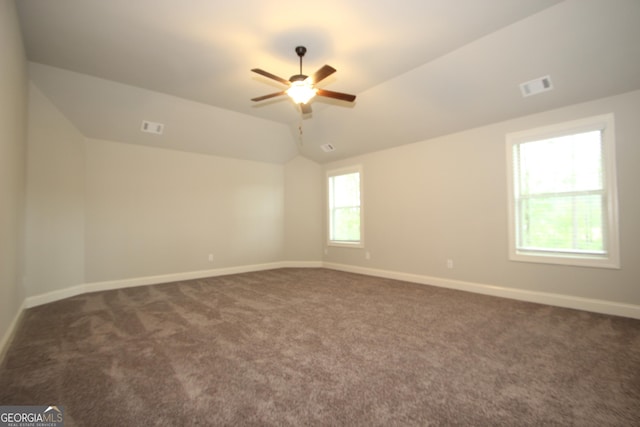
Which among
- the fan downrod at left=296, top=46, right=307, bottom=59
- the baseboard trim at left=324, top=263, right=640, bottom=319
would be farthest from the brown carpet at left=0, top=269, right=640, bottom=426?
the fan downrod at left=296, top=46, right=307, bottom=59

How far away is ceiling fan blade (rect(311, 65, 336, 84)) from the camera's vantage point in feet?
8.71

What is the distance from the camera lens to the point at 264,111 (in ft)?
16.8

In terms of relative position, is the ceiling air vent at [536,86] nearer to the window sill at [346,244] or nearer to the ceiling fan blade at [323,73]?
the ceiling fan blade at [323,73]

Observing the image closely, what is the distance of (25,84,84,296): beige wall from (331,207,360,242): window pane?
470 centimetres

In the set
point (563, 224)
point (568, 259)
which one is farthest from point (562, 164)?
point (568, 259)

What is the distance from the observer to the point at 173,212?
5.31 metres

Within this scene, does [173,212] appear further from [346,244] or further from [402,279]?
[402,279]

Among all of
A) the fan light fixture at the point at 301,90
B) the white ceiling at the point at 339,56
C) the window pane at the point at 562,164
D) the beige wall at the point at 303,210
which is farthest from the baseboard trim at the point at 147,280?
the window pane at the point at 562,164

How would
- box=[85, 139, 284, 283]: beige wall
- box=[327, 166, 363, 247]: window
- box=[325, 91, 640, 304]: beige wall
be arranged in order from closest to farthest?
box=[325, 91, 640, 304]: beige wall
box=[85, 139, 284, 283]: beige wall
box=[327, 166, 363, 247]: window

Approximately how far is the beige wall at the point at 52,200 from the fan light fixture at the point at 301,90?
11.9 ft

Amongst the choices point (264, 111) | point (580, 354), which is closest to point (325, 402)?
point (580, 354)

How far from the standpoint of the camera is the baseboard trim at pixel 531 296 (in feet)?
10.4

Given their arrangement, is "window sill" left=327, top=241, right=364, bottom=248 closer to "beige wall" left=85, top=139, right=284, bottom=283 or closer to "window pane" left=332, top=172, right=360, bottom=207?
"window pane" left=332, top=172, right=360, bottom=207

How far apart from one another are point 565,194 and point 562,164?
1.31ft
